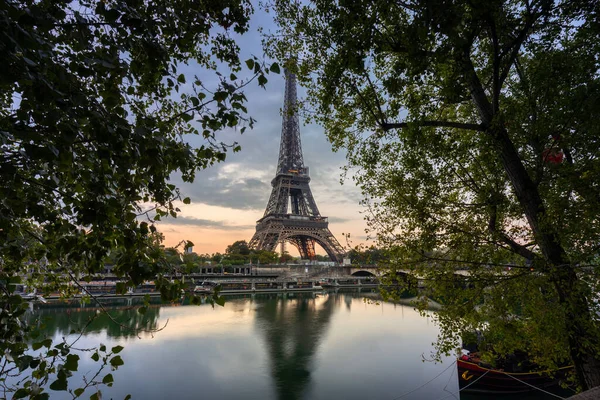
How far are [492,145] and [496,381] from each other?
41.8ft

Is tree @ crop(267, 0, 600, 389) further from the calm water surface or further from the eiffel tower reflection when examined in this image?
the eiffel tower reflection

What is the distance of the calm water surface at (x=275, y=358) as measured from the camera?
14.2 m

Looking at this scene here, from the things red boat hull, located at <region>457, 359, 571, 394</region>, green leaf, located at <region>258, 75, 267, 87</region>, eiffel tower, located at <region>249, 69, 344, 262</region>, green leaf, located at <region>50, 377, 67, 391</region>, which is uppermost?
eiffel tower, located at <region>249, 69, 344, 262</region>

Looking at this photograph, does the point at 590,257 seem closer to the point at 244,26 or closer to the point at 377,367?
the point at 244,26

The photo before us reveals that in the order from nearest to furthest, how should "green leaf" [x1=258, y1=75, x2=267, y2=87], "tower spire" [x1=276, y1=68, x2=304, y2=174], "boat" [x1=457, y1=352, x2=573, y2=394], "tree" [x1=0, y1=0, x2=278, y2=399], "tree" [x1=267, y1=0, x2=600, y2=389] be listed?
"tree" [x1=0, y1=0, x2=278, y2=399]
"green leaf" [x1=258, y1=75, x2=267, y2=87]
"tree" [x1=267, y1=0, x2=600, y2=389]
"boat" [x1=457, y1=352, x2=573, y2=394]
"tower spire" [x1=276, y1=68, x2=304, y2=174]

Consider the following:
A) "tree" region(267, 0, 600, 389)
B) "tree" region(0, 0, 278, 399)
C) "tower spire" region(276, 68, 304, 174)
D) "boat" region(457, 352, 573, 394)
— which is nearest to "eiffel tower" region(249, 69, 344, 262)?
"tower spire" region(276, 68, 304, 174)

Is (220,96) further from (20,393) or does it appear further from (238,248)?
(238,248)

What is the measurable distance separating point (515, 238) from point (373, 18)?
4.64 m

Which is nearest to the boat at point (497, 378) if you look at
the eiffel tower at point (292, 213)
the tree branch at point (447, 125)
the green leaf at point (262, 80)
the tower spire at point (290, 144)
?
the tree branch at point (447, 125)

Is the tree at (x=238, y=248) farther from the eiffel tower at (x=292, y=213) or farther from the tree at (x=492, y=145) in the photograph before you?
the tree at (x=492, y=145)

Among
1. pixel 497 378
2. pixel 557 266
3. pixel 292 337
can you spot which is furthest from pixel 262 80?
pixel 292 337

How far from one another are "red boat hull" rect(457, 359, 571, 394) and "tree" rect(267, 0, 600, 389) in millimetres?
9129

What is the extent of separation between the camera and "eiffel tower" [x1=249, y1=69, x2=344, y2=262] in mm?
59406

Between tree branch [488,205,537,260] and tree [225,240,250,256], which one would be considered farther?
tree [225,240,250,256]
